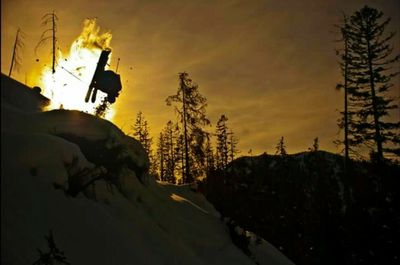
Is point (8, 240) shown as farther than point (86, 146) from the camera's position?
No

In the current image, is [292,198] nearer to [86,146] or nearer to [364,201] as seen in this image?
[364,201]

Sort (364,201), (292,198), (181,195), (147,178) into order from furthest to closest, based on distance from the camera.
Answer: (292,198)
(364,201)
(181,195)
(147,178)

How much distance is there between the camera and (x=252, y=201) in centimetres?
2844

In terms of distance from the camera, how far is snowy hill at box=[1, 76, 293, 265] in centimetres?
336

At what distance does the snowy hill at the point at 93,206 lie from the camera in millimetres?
3355

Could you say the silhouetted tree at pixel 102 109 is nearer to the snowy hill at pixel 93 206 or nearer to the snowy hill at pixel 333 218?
the snowy hill at pixel 93 206

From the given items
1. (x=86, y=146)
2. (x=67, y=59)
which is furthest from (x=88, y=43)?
(x=86, y=146)

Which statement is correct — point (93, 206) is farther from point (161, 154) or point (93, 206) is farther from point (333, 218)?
point (161, 154)

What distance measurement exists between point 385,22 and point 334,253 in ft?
58.7

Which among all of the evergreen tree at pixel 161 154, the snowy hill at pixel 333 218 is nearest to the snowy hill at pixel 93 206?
the snowy hill at pixel 333 218

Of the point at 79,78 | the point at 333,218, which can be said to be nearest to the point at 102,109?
the point at 79,78

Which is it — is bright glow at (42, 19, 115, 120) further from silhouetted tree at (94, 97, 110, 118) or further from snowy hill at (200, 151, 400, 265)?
snowy hill at (200, 151, 400, 265)

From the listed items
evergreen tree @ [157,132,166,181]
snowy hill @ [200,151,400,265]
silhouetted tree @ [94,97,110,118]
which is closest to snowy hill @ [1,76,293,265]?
silhouetted tree @ [94,97,110,118]

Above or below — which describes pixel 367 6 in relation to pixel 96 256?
above
